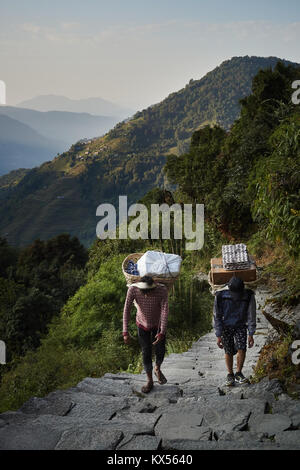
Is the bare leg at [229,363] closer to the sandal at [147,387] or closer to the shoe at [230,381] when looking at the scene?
the shoe at [230,381]

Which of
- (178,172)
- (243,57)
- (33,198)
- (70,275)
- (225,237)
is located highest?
(243,57)

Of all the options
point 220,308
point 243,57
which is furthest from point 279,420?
point 243,57

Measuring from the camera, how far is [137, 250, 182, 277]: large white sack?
192 inches

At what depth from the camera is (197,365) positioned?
5.52 meters

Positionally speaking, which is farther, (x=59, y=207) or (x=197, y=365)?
(x=59, y=207)

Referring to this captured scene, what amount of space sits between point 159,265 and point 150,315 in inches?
27.5

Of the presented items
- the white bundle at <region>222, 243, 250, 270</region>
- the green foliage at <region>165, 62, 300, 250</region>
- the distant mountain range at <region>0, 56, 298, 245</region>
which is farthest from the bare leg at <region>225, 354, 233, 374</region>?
the distant mountain range at <region>0, 56, 298, 245</region>

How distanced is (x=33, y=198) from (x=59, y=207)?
5045 millimetres

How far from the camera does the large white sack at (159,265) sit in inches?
192

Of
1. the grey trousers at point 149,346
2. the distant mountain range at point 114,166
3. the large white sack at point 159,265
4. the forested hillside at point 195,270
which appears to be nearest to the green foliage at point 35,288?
the forested hillside at point 195,270

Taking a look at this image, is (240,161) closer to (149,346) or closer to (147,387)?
(149,346)

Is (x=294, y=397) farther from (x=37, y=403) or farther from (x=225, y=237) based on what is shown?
(x=225, y=237)

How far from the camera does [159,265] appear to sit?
4961 mm

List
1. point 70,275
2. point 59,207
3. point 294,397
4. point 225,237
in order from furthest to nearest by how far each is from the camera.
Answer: point 59,207 → point 70,275 → point 225,237 → point 294,397
